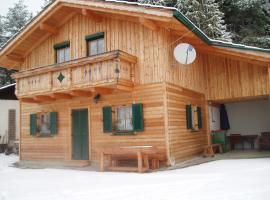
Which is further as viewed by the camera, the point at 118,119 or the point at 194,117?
the point at 194,117

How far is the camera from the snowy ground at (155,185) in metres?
6.73

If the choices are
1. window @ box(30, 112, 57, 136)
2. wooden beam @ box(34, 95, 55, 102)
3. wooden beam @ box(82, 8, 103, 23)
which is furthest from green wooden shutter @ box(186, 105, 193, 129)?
window @ box(30, 112, 57, 136)

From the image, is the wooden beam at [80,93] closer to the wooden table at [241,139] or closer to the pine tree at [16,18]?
the wooden table at [241,139]

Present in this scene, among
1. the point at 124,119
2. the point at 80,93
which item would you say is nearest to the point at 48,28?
the point at 80,93

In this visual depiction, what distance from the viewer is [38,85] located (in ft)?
44.9

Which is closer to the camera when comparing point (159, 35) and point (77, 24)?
point (159, 35)

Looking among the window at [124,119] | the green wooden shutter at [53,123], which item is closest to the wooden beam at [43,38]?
the green wooden shutter at [53,123]

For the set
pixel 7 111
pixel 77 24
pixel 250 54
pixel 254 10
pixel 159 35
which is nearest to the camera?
pixel 159 35

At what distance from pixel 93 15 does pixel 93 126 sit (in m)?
4.66

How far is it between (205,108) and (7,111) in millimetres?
14446

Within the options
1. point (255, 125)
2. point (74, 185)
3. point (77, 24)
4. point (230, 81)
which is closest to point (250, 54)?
point (230, 81)

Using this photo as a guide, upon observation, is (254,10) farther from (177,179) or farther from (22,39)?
(177,179)

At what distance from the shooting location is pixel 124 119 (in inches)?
504

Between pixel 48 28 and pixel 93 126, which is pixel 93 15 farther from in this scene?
pixel 93 126
